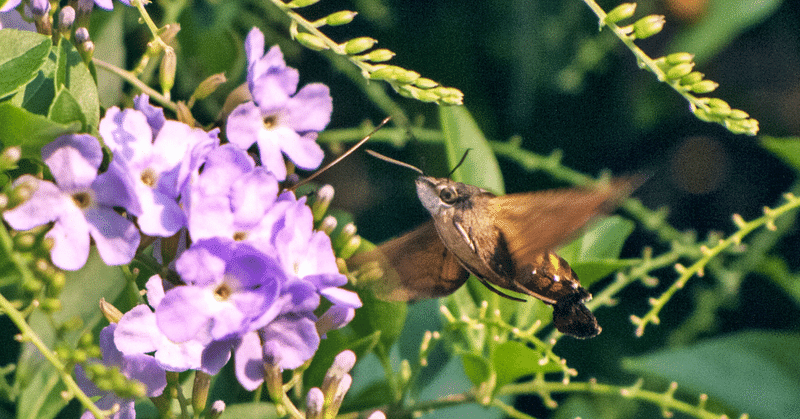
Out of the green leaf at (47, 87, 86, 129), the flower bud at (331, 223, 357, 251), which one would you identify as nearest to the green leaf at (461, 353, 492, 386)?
the flower bud at (331, 223, 357, 251)

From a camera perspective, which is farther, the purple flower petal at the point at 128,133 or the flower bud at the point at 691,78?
the flower bud at the point at 691,78

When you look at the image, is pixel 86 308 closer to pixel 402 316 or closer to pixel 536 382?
pixel 402 316

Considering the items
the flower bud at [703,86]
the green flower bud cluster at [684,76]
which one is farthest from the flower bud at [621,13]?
the flower bud at [703,86]

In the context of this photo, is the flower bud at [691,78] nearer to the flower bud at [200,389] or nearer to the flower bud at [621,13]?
the flower bud at [621,13]

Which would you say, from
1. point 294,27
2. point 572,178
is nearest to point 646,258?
point 572,178

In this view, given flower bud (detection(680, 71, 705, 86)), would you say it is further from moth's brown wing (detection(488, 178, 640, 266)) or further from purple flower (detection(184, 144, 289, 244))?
purple flower (detection(184, 144, 289, 244))

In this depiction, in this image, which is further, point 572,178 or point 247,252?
point 572,178

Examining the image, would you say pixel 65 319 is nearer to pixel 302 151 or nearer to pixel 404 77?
pixel 302 151
